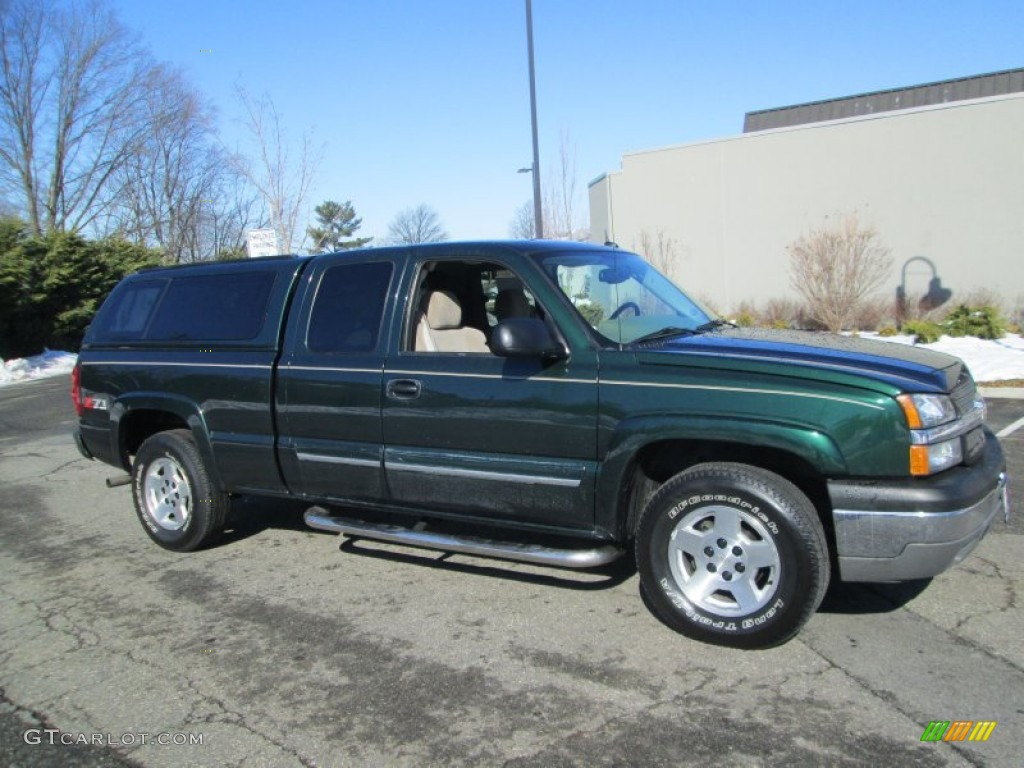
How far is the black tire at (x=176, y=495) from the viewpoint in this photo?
5262 millimetres

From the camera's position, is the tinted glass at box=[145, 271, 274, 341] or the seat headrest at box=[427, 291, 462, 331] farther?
the tinted glass at box=[145, 271, 274, 341]

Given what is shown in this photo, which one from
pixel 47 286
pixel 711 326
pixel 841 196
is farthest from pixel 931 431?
pixel 47 286

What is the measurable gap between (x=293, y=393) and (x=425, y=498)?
1.06 meters

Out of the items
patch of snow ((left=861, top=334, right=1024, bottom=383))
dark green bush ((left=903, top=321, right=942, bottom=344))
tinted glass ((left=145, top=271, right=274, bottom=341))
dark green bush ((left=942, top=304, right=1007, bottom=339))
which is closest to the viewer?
tinted glass ((left=145, top=271, right=274, bottom=341))

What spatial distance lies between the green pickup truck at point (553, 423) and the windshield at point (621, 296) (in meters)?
0.02

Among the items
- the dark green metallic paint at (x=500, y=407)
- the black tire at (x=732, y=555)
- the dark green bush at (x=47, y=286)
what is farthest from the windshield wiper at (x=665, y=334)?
the dark green bush at (x=47, y=286)

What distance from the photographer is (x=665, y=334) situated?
14.0 feet

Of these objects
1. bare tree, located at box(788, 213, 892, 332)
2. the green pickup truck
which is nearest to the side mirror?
the green pickup truck

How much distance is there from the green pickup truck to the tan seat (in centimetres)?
2

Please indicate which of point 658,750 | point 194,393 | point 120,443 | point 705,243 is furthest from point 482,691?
point 705,243

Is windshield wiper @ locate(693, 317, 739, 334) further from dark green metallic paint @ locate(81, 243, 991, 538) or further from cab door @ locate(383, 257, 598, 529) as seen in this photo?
cab door @ locate(383, 257, 598, 529)

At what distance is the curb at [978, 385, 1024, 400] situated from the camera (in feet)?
32.6

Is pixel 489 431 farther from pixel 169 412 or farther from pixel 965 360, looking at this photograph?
pixel 965 360

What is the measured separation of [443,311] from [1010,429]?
20.9 feet
